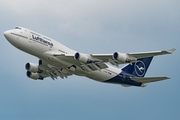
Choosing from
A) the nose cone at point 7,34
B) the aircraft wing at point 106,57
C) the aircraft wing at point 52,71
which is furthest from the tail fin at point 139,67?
the nose cone at point 7,34

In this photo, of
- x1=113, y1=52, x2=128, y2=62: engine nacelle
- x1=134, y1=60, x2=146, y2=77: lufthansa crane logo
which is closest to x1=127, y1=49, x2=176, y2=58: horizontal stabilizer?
x1=113, y1=52, x2=128, y2=62: engine nacelle

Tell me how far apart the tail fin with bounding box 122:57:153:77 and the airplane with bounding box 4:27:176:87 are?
7.38 feet

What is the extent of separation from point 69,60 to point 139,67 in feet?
57.1

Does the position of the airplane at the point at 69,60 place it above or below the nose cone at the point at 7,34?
below

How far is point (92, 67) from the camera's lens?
35.5 m

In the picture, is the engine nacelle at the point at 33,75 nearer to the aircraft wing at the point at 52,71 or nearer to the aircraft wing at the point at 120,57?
the aircraft wing at the point at 52,71

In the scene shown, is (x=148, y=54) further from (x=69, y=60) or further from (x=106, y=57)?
(x=69, y=60)

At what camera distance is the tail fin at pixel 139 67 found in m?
44.5

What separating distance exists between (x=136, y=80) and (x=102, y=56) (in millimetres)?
12220

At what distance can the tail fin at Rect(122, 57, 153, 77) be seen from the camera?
44531 millimetres

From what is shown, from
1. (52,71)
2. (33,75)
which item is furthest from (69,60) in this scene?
(33,75)

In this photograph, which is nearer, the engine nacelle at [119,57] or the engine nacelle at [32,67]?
the engine nacelle at [119,57]

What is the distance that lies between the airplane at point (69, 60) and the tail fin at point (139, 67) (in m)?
2.25

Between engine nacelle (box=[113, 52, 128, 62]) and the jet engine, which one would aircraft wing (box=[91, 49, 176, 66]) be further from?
the jet engine
